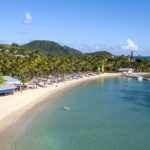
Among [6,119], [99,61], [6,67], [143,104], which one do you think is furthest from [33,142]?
[99,61]

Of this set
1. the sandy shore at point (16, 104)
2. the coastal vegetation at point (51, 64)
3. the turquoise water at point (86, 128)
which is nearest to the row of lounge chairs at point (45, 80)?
the coastal vegetation at point (51, 64)

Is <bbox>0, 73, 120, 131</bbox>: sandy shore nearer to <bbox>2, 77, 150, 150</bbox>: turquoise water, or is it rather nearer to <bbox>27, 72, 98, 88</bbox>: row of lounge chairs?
<bbox>2, 77, 150, 150</bbox>: turquoise water

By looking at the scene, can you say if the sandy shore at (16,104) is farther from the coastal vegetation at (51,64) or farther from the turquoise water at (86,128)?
the coastal vegetation at (51,64)

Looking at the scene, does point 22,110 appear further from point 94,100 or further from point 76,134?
point 94,100

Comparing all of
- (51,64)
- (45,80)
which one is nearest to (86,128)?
(45,80)

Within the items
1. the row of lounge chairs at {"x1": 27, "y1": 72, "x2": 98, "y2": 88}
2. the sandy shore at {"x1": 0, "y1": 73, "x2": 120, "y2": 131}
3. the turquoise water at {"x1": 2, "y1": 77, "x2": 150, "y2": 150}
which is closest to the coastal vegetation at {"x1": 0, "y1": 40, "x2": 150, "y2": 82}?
the row of lounge chairs at {"x1": 27, "y1": 72, "x2": 98, "y2": 88}

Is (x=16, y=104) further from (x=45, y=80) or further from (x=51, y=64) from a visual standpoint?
(x=51, y=64)
